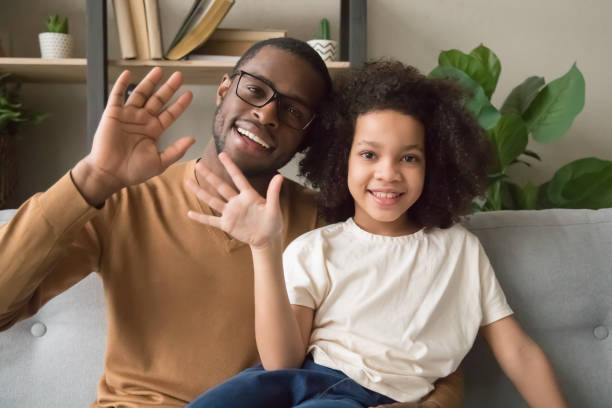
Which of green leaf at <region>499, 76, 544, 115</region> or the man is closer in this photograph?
the man

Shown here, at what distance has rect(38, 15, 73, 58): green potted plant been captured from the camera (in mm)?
1923

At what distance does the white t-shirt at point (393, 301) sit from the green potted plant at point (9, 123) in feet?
4.26

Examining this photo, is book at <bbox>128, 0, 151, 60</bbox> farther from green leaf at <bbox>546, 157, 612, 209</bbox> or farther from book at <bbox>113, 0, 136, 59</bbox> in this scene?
green leaf at <bbox>546, 157, 612, 209</bbox>

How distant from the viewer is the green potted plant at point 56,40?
1.92 meters

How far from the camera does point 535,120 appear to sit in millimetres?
1934

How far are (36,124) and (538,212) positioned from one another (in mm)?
1867

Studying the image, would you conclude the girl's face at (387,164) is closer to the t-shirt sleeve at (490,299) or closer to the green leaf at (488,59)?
the t-shirt sleeve at (490,299)

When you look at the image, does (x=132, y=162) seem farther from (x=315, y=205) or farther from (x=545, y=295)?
(x=545, y=295)

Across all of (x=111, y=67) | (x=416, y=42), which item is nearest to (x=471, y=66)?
(x=416, y=42)

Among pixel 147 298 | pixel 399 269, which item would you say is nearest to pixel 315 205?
pixel 399 269

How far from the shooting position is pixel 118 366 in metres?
1.15

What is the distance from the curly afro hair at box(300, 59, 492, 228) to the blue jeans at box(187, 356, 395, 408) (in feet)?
1.29

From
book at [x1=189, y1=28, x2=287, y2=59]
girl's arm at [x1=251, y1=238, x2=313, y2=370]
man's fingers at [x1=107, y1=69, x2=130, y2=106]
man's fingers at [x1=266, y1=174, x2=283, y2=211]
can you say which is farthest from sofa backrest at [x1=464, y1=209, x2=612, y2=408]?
book at [x1=189, y1=28, x2=287, y2=59]

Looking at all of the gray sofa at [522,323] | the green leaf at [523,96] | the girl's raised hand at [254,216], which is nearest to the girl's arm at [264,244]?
the girl's raised hand at [254,216]
